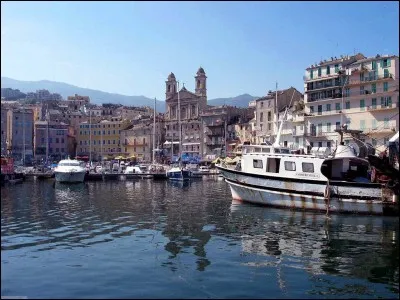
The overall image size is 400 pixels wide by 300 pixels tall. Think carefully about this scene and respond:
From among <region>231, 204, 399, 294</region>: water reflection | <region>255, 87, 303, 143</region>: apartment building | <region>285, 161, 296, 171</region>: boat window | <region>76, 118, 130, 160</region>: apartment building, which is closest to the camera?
<region>231, 204, 399, 294</region>: water reflection

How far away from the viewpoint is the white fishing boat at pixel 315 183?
2725 centimetres

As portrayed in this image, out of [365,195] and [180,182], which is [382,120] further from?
[365,195]

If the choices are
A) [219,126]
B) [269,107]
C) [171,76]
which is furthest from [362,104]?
[171,76]

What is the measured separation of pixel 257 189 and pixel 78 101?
134307mm

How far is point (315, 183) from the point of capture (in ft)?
94.6

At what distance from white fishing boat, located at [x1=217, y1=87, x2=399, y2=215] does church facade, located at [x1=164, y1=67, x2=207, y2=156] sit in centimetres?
7087

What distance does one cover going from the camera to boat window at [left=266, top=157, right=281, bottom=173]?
30578mm

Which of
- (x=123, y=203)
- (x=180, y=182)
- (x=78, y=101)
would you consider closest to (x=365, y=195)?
(x=123, y=203)

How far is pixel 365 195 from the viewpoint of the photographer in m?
27.4

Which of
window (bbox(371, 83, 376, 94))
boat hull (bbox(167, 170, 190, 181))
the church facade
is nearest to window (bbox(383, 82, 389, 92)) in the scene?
window (bbox(371, 83, 376, 94))

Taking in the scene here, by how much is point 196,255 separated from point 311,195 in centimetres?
1501

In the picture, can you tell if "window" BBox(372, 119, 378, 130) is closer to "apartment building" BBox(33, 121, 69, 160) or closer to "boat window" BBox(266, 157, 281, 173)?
"boat window" BBox(266, 157, 281, 173)

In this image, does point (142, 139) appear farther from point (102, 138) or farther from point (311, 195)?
point (311, 195)

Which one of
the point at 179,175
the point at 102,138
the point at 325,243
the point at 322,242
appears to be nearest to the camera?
the point at 325,243
